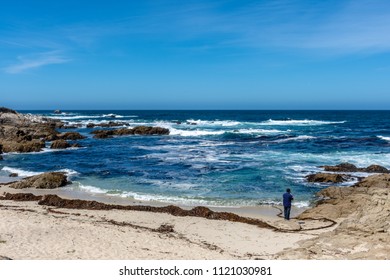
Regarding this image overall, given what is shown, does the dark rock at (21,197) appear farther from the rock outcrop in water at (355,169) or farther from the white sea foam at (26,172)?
the rock outcrop in water at (355,169)

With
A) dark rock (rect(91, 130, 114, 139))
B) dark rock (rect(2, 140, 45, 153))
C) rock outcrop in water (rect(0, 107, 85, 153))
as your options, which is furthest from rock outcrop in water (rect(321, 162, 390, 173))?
dark rock (rect(91, 130, 114, 139))

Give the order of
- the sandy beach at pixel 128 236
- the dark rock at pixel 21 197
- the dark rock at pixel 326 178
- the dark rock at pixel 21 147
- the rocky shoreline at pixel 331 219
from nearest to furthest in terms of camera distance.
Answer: the sandy beach at pixel 128 236 < the rocky shoreline at pixel 331 219 < the dark rock at pixel 21 197 < the dark rock at pixel 326 178 < the dark rock at pixel 21 147

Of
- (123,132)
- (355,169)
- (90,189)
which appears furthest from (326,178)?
(123,132)

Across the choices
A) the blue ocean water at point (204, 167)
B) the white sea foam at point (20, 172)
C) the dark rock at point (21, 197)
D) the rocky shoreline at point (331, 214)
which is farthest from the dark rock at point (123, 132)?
the dark rock at point (21, 197)

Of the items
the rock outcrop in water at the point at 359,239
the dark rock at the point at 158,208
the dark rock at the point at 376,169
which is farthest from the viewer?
the dark rock at the point at 376,169

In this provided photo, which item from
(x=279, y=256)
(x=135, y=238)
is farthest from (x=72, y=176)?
(x=279, y=256)

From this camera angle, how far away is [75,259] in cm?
838

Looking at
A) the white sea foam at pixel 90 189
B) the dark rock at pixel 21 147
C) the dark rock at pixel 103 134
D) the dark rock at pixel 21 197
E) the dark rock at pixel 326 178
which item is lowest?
the white sea foam at pixel 90 189

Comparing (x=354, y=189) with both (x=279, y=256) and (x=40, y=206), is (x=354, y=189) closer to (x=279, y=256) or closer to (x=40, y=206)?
(x=279, y=256)

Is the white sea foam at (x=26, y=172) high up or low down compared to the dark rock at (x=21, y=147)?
down

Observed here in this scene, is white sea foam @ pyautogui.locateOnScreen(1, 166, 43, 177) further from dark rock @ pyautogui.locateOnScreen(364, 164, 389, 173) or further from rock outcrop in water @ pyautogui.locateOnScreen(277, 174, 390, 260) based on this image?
dark rock @ pyautogui.locateOnScreen(364, 164, 389, 173)

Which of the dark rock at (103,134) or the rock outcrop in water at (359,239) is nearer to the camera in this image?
the rock outcrop in water at (359,239)
